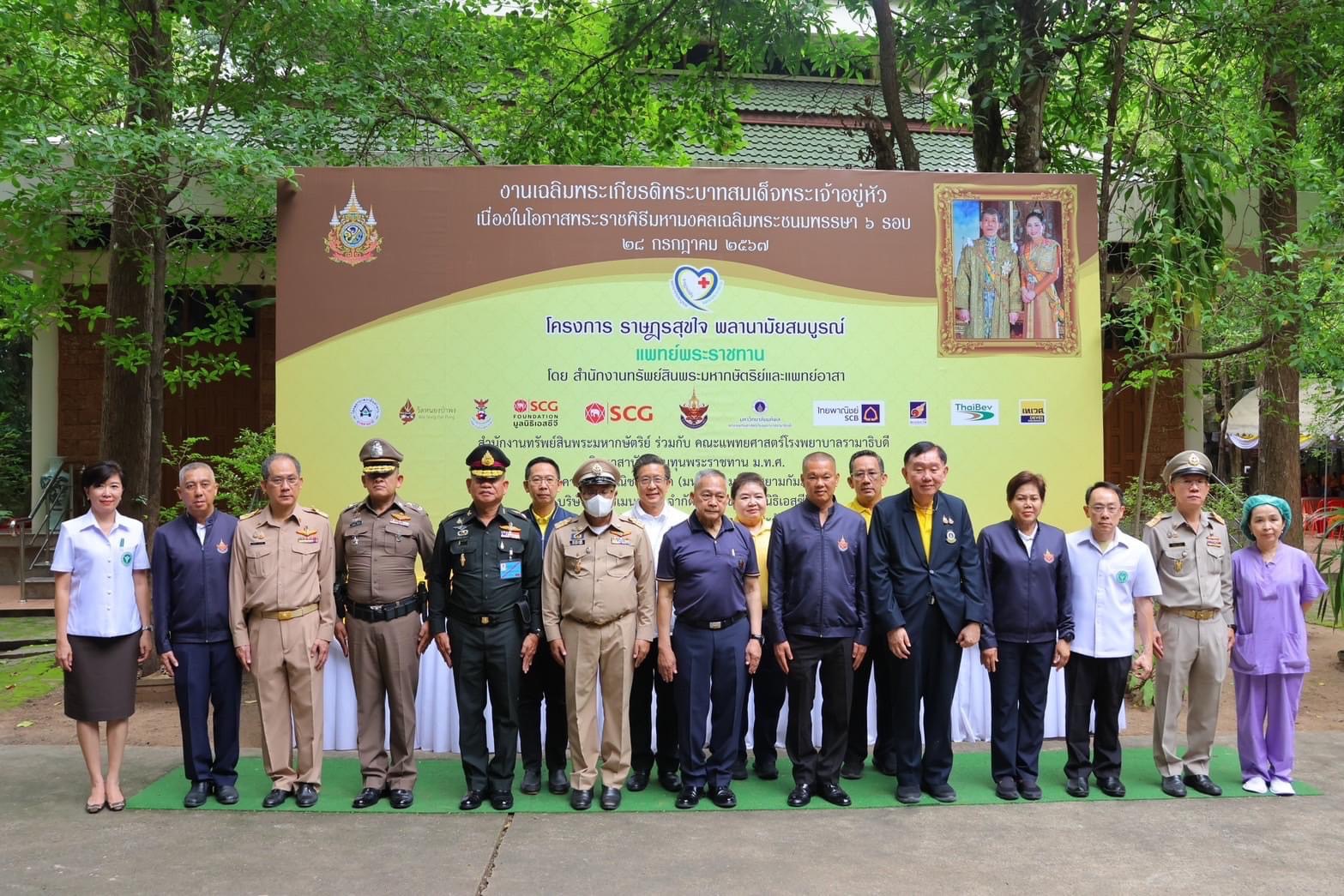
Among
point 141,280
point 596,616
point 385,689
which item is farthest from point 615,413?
point 141,280

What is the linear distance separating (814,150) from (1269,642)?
919 centimetres

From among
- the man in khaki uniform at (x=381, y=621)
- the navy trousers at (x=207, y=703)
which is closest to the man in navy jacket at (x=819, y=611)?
the man in khaki uniform at (x=381, y=621)

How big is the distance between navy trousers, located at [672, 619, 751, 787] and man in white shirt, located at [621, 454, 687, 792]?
178 millimetres

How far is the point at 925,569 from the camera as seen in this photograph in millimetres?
5211

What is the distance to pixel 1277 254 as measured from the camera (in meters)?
7.94

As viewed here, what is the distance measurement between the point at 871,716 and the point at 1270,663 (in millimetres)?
1980

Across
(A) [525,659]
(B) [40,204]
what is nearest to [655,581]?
(A) [525,659]

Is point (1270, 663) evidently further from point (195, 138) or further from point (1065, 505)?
point (195, 138)

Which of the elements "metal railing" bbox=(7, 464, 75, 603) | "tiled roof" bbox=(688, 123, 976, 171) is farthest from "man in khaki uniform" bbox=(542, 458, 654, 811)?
"metal railing" bbox=(7, 464, 75, 603)

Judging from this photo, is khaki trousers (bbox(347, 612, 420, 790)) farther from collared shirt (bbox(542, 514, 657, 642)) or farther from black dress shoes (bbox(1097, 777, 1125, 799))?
black dress shoes (bbox(1097, 777, 1125, 799))

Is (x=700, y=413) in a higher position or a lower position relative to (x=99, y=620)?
higher

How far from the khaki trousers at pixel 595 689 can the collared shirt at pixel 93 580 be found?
6.59 feet

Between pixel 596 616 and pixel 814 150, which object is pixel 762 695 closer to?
pixel 596 616

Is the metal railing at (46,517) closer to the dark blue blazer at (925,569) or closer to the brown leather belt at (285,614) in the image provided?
the brown leather belt at (285,614)
